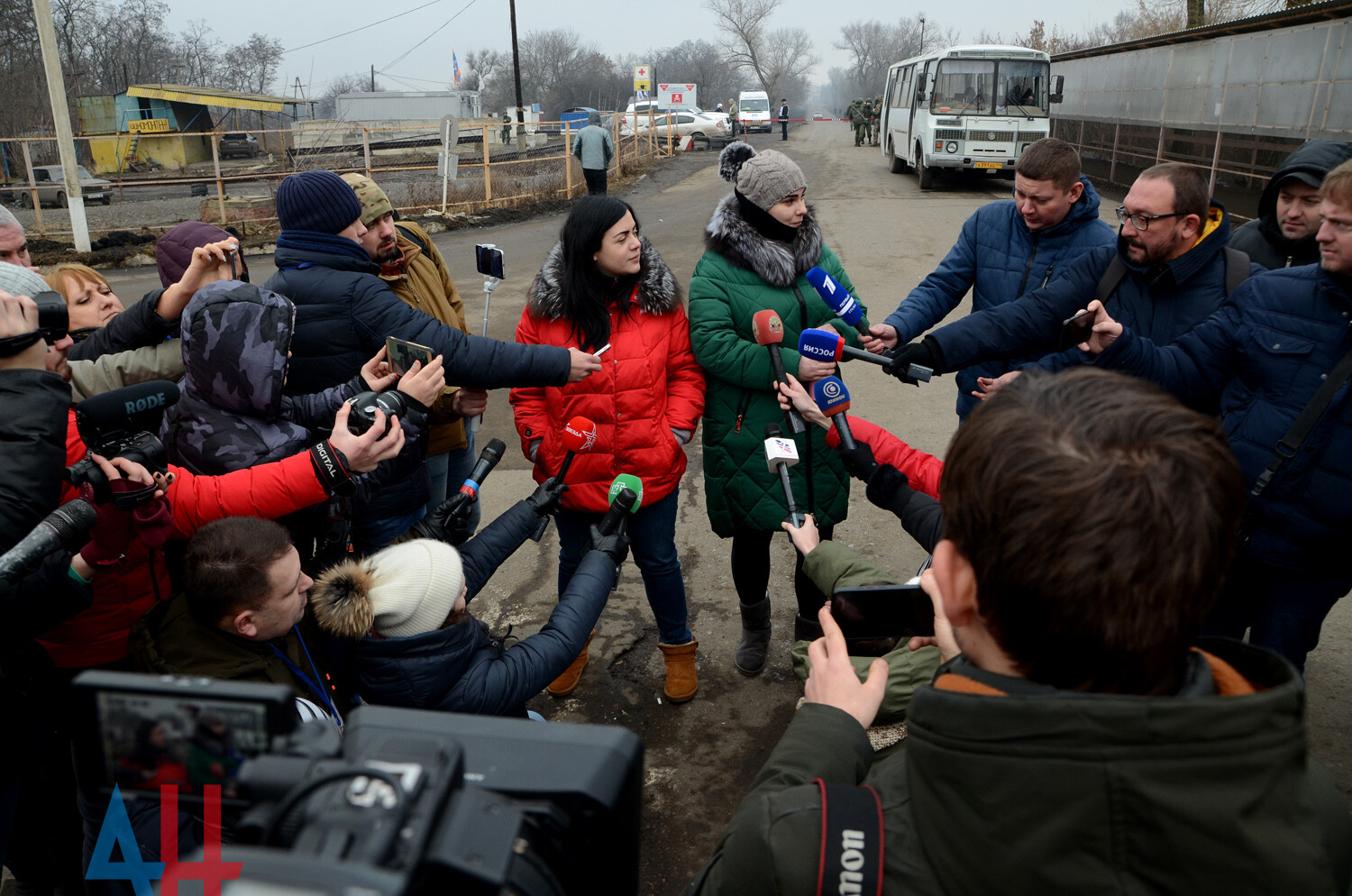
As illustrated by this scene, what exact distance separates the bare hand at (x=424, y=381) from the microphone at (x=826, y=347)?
1.21 m

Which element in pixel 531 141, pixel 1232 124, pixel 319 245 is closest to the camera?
pixel 319 245

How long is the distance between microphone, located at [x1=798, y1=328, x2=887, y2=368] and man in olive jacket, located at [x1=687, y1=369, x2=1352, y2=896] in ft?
6.28

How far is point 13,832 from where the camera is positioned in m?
2.20

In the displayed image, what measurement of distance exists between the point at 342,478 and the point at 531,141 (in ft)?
101

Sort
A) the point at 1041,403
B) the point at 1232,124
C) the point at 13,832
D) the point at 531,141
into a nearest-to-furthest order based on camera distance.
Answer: the point at 1041,403
the point at 13,832
the point at 1232,124
the point at 531,141

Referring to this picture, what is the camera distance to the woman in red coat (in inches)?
121

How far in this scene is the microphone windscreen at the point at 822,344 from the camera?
2904mm

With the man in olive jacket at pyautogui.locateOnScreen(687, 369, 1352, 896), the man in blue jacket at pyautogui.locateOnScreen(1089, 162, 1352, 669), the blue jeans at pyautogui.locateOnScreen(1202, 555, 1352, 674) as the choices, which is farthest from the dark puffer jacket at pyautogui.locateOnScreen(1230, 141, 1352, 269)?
the man in olive jacket at pyautogui.locateOnScreen(687, 369, 1352, 896)

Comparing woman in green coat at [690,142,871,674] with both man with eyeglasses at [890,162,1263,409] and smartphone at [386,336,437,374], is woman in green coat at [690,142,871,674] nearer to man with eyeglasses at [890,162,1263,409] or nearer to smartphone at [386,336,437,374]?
man with eyeglasses at [890,162,1263,409]

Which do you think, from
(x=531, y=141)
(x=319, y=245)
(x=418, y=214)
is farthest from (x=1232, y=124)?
(x=531, y=141)

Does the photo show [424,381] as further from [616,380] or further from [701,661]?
[701,661]

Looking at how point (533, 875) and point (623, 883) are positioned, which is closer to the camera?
point (533, 875)

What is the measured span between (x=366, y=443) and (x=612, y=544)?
71 cm

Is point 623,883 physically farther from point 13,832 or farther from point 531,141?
point 531,141
